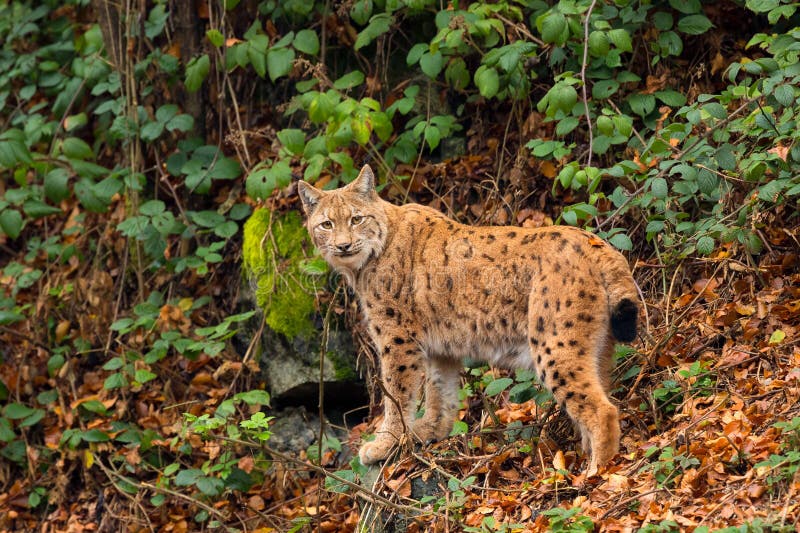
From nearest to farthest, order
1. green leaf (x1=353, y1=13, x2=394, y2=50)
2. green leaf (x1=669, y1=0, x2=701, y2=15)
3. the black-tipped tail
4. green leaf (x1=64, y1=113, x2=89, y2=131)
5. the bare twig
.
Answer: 1. the black-tipped tail
2. the bare twig
3. green leaf (x1=669, y1=0, x2=701, y2=15)
4. green leaf (x1=353, y1=13, x2=394, y2=50)
5. green leaf (x1=64, y1=113, x2=89, y2=131)

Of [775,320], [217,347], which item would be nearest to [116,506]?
[217,347]

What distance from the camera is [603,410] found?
5.51 meters

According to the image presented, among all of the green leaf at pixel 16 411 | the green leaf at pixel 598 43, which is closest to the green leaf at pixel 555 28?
the green leaf at pixel 598 43

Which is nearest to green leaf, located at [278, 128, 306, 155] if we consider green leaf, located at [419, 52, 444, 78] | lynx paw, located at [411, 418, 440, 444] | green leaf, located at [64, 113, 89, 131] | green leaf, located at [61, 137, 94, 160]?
green leaf, located at [419, 52, 444, 78]

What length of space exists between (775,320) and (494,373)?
1.98 meters

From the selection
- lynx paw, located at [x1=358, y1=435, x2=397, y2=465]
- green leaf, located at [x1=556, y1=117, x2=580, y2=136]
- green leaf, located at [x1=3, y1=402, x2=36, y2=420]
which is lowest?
green leaf, located at [x1=3, y1=402, x2=36, y2=420]

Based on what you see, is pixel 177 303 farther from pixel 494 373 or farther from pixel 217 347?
pixel 494 373

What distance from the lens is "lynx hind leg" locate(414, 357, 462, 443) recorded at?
6.62 metres

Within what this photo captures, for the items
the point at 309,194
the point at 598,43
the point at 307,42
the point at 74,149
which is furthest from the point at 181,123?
the point at 598,43

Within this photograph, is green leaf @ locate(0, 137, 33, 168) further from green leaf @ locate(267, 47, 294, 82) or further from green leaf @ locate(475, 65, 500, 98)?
green leaf @ locate(475, 65, 500, 98)

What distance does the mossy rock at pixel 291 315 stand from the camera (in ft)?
27.1

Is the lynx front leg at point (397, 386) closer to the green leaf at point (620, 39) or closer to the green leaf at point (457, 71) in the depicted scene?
the green leaf at point (620, 39)

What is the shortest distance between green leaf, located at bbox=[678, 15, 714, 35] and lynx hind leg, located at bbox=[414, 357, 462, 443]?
321cm

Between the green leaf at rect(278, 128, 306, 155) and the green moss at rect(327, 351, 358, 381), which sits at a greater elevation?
the green leaf at rect(278, 128, 306, 155)
